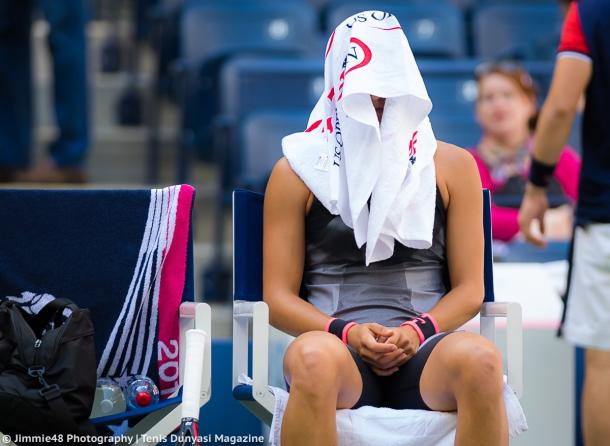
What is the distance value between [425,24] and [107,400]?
3.96m

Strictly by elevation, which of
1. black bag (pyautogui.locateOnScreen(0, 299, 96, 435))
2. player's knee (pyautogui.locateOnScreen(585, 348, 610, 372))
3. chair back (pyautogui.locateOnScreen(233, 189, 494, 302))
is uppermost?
chair back (pyautogui.locateOnScreen(233, 189, 494, 302))

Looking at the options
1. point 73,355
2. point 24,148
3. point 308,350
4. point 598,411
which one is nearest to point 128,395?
point 73,355

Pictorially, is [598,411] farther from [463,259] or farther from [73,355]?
[73,355]

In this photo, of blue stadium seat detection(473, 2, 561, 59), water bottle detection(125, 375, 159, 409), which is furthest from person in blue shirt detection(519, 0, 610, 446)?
blue stadium seat detection(473, 2, 561, 59)

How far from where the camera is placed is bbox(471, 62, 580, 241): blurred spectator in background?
17.9 feet

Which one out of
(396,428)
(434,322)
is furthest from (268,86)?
(396,428)

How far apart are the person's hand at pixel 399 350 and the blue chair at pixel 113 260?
56 cm

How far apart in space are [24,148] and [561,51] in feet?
9.31

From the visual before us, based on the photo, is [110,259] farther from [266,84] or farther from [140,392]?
[266,84]

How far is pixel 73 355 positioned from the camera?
3.08 meters

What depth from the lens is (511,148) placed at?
17.9ft

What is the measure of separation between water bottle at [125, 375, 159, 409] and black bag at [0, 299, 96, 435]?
0.75ft

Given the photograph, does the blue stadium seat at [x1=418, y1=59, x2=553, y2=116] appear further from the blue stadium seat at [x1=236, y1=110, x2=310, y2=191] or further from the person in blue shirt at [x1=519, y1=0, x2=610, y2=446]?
the person in blue shirt at [x1=519, y1=0, x2=610, y2=446]

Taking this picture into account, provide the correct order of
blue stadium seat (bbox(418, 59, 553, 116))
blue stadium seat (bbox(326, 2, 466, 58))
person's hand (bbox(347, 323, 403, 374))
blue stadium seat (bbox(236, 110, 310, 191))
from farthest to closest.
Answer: blue stadium seat (bbox(326, 2, 466, 58)) → blue stadium seat (bbox(418, 59, 553, 116)) → blue stadium seat (bbox(236, 110, 310, 191)) → person's hand (bbox(347, 323, 403, 374))
